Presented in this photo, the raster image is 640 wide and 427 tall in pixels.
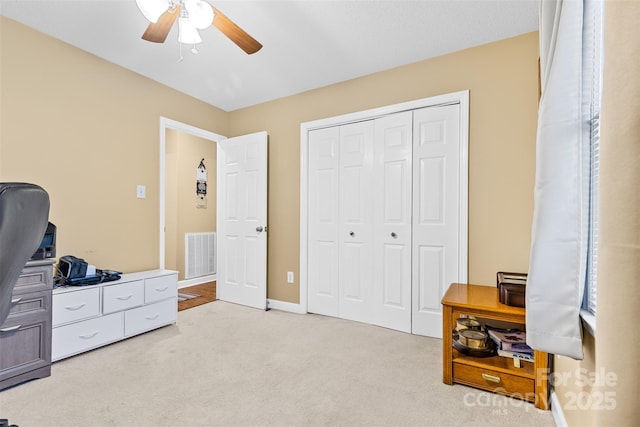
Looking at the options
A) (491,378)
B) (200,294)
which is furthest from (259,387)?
(200,294)

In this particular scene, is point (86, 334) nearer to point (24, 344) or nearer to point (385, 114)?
point (24, 344)

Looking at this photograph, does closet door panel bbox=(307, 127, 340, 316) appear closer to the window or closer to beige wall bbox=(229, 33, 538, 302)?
beige wall bbox=(229, 33, 538, 302)

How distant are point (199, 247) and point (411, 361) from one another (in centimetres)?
372

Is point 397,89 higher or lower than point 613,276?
higher

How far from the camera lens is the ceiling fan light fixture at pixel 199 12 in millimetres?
1639

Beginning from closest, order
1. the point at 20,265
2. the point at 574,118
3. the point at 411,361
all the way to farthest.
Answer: the point at 20,265 < the point at 574,118 < the point at 411,361

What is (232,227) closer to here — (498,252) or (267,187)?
(267,187)

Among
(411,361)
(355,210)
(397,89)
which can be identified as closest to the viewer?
(411,361)

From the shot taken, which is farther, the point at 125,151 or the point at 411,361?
the point at 125,151

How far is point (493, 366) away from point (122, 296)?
2786mm

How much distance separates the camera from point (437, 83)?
8.91 feet

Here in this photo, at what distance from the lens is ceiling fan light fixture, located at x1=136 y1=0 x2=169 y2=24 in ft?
5.25

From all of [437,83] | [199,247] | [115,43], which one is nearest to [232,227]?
[199,247]

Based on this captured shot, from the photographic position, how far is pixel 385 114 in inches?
116
